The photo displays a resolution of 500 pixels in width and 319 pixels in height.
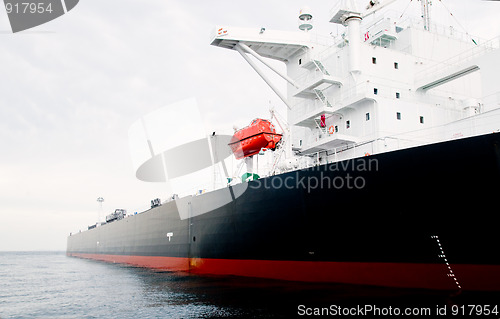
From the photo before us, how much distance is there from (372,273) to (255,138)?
673 centimetres

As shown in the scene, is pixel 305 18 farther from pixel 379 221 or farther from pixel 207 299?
pixel 207 299

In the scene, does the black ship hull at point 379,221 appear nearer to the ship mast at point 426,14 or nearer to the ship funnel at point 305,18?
the ship funnel at point 305,18

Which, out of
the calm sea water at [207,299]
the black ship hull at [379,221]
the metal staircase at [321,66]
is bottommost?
the calm sea water at [207,299]

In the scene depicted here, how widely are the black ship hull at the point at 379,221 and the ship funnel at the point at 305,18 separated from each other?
8.07m

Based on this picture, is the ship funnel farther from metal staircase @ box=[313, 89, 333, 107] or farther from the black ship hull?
the black ship hull

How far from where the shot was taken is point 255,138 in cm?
1434

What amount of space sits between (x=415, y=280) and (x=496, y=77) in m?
6.40

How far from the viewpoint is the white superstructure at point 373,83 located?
12258 mm

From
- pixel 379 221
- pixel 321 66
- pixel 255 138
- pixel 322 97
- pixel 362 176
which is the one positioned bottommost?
pixel 379 221

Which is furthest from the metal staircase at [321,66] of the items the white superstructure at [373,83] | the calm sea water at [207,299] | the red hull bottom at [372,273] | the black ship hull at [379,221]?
the calm sea water at [207,299]

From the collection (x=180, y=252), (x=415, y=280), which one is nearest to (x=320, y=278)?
(x=415, y=280)

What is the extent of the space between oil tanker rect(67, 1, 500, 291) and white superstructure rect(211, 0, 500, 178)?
0.05 m

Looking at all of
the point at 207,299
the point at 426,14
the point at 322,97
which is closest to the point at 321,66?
the point at 322,97

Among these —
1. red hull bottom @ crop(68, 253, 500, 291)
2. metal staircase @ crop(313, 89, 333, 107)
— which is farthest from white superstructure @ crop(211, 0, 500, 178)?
red hull bottom @ crop(68, 253, 500, 291)
